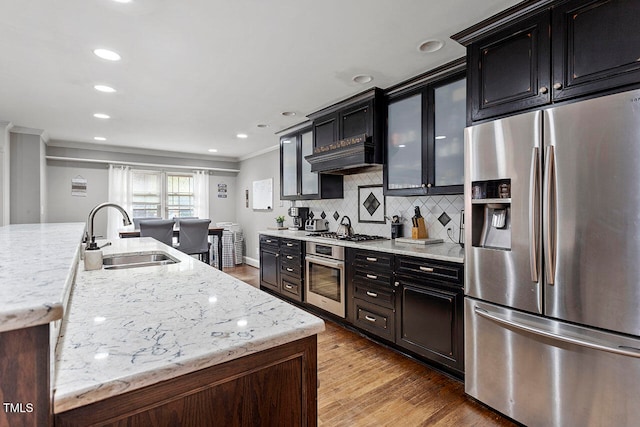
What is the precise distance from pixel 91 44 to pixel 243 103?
1.52 meters

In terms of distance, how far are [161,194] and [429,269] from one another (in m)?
6.09

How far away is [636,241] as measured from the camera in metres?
1.42

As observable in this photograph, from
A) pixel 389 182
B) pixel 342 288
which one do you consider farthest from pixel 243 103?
pixel 342 288

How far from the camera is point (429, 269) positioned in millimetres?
2410

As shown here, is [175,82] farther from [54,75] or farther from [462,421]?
[462,421]

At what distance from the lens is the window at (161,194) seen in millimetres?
6527

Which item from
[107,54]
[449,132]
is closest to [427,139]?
[449,132]

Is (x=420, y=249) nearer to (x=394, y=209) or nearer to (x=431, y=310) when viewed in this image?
(x=431, y=310)

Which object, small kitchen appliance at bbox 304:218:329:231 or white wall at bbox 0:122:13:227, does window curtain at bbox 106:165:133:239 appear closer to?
white wall at bbox 0:122:13:227

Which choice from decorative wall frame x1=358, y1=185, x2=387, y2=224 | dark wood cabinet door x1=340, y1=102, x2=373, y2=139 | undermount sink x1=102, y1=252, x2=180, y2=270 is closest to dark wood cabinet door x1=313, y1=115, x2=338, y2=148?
dark wood cabinet door x1=340, y1=102, x2=373, y2=139

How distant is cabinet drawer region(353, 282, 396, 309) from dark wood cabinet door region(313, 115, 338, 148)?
1700 millimetres

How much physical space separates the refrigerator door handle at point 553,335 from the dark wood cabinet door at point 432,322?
29 centimetres

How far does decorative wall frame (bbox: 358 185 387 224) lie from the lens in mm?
3664

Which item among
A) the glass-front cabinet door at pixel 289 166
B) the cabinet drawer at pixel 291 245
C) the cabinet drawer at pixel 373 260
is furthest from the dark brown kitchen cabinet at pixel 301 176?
the cabinet drawer at pixel 373 260
